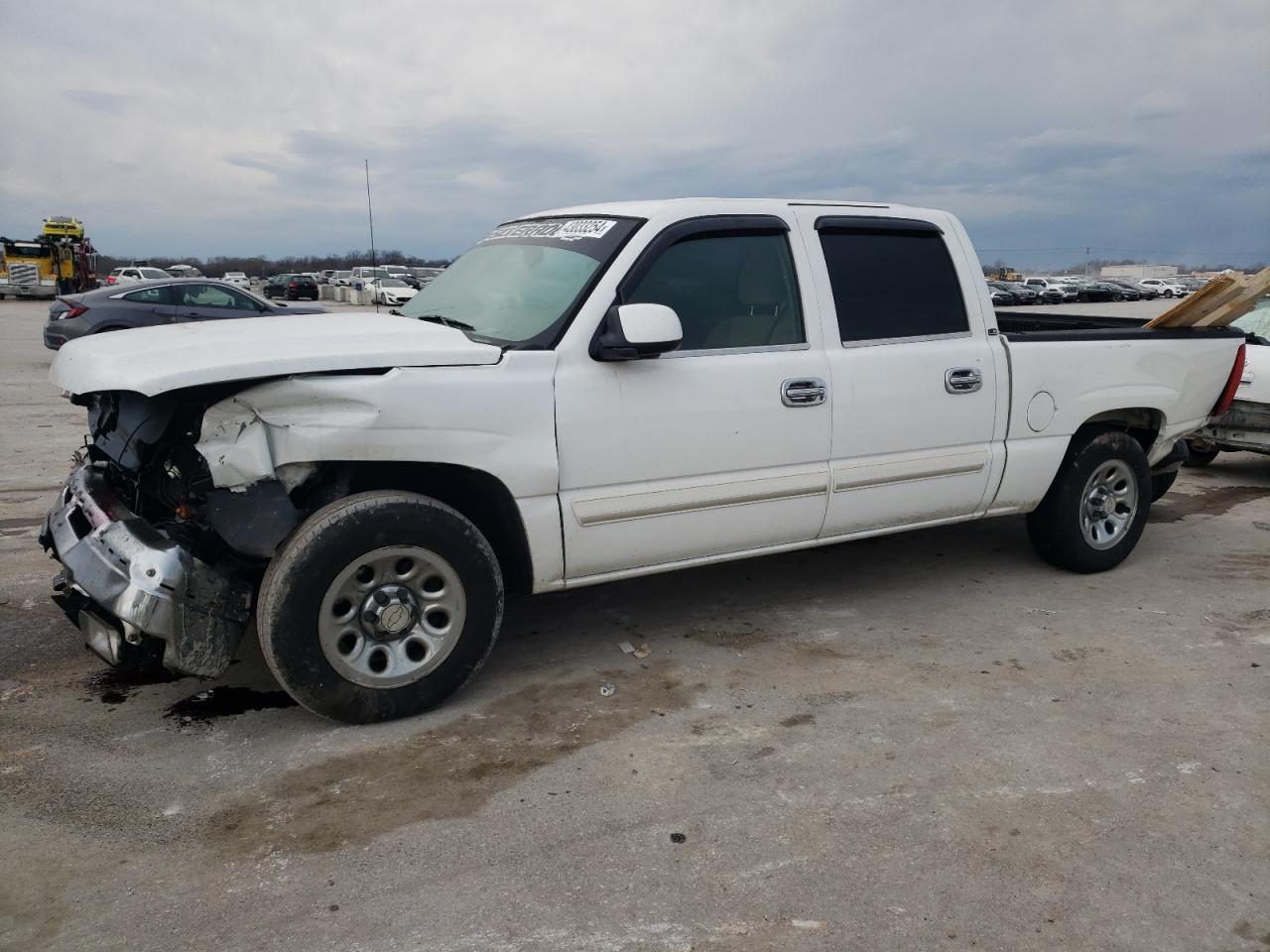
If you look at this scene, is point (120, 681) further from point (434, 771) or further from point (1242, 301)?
point (1242, 301)

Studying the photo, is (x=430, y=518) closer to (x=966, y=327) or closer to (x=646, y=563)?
(x=646, y=563)

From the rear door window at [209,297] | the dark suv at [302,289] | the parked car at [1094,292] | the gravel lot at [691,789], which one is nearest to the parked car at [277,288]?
the dark suv at [302,289]

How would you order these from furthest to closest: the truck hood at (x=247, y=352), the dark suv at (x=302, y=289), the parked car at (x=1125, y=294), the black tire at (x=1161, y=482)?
the parked car at (x=1125, y=294) → the dark suv at (x=302, y=289) → the black tire at (x=1161, y=482) → the truck hood at (x=247, y=352)

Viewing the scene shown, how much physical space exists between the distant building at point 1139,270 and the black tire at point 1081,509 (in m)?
130

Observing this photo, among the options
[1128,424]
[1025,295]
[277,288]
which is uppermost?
[277,288]

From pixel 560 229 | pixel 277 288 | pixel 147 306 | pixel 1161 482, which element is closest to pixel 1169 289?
pixel 277 288

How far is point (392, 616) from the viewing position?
3527 mm

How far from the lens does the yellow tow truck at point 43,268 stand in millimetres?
38969

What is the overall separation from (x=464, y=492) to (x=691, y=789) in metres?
1.46

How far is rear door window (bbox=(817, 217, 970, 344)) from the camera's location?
4430mm

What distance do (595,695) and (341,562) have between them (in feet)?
3.78

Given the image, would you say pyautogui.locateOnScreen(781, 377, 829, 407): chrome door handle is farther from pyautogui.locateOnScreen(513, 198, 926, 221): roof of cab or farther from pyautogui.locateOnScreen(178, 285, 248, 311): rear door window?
pyautogui.locateOnScreen(178, 285, 248, 311): rear door window

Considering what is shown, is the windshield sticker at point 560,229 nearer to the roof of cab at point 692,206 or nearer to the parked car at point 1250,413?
the roof of cab at point 692,206

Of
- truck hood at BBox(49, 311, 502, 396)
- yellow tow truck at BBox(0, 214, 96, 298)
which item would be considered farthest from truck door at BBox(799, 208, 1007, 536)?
yellow tow truck at BBox(0, 214, 96, 298)
